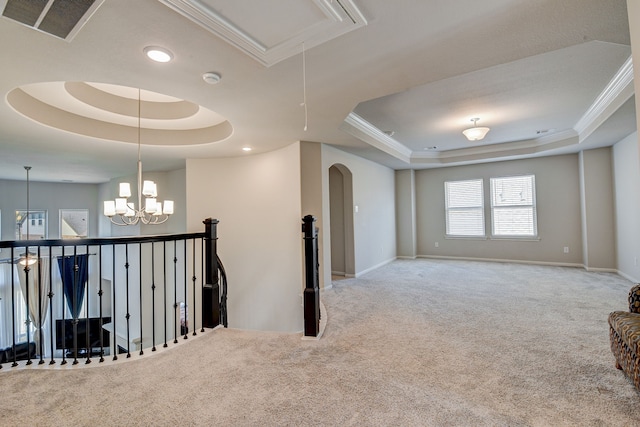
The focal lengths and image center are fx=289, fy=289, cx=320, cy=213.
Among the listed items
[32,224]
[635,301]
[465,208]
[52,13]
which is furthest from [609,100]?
[32,224]

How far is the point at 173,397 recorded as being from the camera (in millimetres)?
1879

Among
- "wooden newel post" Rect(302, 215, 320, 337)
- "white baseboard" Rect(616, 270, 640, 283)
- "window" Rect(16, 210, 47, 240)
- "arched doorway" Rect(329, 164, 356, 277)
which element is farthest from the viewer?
"window" Rect(16, 210, 47, 240)

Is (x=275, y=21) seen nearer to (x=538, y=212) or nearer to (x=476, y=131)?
(x=476, y=131)

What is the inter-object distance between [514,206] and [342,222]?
4.17 meters

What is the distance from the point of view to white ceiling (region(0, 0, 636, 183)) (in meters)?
1.72

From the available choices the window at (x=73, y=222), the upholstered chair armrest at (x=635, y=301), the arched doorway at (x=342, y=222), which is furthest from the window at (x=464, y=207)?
the window at (x=73, y=222)

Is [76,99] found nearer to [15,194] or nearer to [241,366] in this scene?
[241,366]

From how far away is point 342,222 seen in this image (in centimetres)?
619

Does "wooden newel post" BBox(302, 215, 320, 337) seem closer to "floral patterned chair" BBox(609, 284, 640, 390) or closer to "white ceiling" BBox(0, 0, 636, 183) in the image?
"white ceiling" BBox(0, 0, 636, 183)

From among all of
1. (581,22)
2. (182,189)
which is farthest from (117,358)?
(182,189)

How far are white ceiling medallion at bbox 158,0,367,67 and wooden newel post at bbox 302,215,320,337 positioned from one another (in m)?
1.51

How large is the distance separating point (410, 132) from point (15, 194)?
9.94 metres

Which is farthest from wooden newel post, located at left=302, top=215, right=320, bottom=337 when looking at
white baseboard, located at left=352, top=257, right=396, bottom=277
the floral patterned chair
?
white baseboard, located at left=352, top=257, right=396, bottom=277

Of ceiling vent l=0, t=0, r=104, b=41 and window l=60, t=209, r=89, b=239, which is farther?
window l=60, t=209, r=89, b=239
